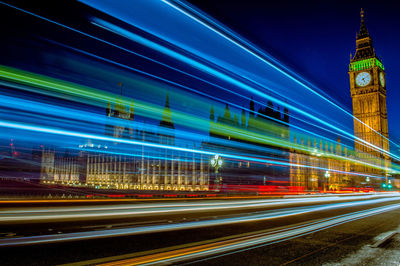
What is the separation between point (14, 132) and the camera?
19500 millimetres

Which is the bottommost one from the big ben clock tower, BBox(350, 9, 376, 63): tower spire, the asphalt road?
the asphalt road

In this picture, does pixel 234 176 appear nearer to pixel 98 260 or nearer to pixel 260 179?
pixel 260 179

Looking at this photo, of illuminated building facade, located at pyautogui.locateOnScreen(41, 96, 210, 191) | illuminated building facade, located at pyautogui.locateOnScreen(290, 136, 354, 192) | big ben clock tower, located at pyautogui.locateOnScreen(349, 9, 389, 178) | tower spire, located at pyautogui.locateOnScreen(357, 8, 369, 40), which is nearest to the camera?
illuminated building facade, located at pyautogui.locateOnScreen(41, 96, 210, 191)

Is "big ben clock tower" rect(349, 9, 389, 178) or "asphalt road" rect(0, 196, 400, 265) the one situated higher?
"big ben clock tower" rect(349, 9, 389, 178)

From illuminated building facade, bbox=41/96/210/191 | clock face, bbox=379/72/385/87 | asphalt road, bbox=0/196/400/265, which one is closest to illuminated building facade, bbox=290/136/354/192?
illuminated building facade, bbox=41/96/210/191

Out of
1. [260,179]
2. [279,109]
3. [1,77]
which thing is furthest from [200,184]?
[1,77]

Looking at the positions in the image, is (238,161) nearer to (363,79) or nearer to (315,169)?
(315,169)

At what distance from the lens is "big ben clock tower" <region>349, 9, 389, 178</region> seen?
356 ft

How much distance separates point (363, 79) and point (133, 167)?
9238 cm

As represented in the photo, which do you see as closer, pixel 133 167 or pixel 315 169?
pixel 133 167

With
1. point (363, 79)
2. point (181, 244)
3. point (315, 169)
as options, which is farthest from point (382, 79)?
point (181, 244)

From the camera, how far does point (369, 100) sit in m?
111

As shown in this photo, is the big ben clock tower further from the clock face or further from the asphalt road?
the asphalt road

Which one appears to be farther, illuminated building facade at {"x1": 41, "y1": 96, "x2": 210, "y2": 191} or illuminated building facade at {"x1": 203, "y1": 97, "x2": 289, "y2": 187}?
illuminated building facade at {"x1": 41, "y1": 96, "x2": 210, "y2": 191}
